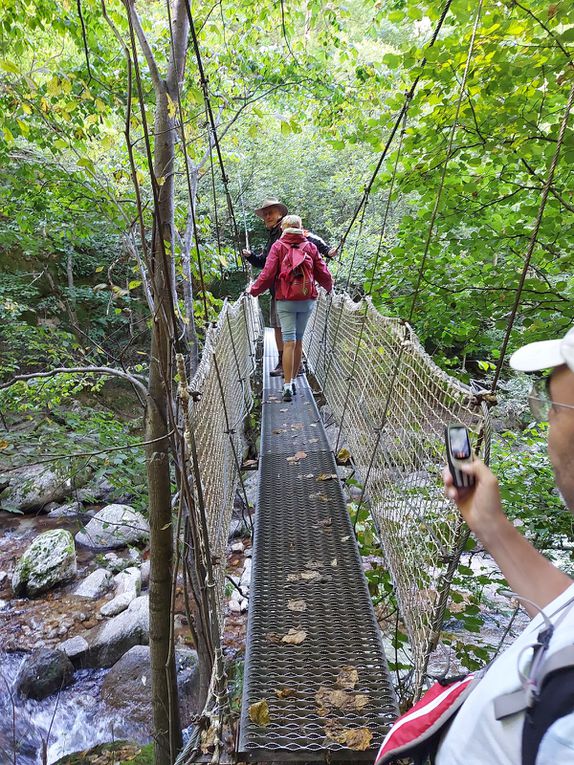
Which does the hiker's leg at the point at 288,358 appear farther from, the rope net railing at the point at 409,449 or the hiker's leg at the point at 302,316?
the rope net railing at the point at 409,449

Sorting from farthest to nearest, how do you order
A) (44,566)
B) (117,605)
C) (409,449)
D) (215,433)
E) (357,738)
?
(44,566), (117,605), (215,433), (409,449), (357,738)

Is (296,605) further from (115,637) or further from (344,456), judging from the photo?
(115,637)

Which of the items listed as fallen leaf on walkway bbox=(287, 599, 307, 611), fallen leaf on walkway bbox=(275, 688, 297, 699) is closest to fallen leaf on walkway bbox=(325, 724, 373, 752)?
fallen leaf on walkway bbox=(275, 688, 297, 699)

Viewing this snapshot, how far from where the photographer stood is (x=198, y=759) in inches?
44.2

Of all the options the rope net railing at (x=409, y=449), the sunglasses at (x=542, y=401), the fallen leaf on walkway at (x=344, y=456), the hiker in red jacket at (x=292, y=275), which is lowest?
the fallen leaf on walkway at (x=344, y=456)

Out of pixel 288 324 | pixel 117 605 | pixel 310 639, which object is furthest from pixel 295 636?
pixel 117 605

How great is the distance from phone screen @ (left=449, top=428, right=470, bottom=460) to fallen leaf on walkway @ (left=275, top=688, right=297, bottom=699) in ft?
2.89

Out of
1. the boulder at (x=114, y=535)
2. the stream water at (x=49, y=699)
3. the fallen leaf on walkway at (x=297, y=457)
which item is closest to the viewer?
the fallen leaf on walkway at (x=297, y=457)

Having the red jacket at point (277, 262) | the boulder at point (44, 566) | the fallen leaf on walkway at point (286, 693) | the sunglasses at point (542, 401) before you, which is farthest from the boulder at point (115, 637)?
the sunglasses at point (542, 401)

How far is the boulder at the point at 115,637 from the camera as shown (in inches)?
144

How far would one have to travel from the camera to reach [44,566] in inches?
170

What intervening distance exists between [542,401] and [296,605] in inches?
49.8

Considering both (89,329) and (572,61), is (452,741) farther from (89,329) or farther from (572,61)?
(89,329)

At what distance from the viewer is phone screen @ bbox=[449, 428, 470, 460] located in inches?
31.5
